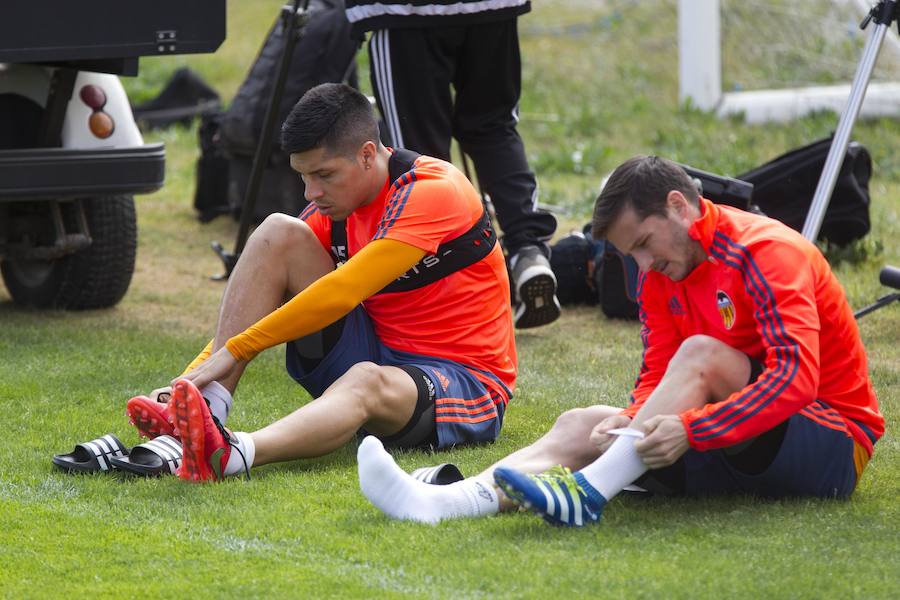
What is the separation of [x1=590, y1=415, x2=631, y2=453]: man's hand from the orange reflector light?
3092 millimetres

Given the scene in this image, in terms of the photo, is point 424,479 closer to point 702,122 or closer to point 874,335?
point 874,335

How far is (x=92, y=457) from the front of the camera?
12.3ft

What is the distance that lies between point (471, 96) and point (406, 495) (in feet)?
8.60

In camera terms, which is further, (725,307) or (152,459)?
(152,459)

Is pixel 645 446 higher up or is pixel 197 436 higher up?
pixel 645 446

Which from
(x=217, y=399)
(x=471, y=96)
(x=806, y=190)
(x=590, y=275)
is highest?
(x=471, y=96)

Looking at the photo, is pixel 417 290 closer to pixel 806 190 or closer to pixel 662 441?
pixel 662 441

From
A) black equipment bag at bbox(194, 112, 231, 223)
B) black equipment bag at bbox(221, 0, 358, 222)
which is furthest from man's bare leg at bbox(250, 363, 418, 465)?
black equipment bag at bbox(194, 112, 231, 223)

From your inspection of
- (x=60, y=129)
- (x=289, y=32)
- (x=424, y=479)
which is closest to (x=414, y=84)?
(x=289, y=32)

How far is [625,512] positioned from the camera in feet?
10.8

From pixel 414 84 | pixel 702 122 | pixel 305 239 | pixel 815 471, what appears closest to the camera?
pixel 815 471

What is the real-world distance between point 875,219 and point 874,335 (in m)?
2.00

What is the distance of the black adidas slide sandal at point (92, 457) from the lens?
3.74 m

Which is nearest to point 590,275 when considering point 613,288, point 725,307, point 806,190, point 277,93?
point 613,288
